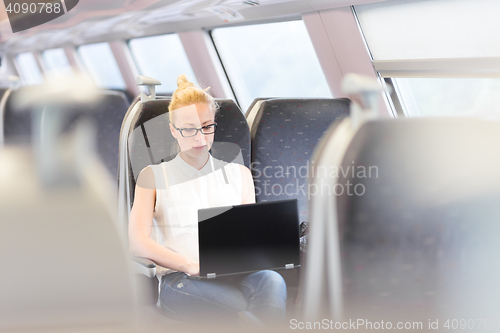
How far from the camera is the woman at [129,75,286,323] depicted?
92 cm

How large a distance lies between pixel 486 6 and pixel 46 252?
4.46ft

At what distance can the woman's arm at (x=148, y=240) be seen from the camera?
957 millimetres

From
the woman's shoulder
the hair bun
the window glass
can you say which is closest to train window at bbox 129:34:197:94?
the hair bun

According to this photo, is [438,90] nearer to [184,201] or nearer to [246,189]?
[246,189]

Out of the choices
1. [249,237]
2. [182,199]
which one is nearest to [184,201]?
[182,199]

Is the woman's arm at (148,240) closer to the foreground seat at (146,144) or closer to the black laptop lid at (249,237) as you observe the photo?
the foreground seat at (146,144)

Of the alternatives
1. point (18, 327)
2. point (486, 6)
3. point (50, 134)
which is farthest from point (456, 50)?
point (18, 327)

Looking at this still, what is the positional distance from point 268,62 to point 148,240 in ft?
6.81

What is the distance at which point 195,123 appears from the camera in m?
1.04

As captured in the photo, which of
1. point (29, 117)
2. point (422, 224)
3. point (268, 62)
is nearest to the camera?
point (422, 224)

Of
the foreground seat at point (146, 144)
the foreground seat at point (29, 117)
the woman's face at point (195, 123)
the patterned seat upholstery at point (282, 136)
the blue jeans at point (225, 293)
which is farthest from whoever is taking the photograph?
the patterned seat upholstery at point (282, 136)

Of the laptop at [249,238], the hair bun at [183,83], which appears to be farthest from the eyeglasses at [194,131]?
the laptop at [249,238]

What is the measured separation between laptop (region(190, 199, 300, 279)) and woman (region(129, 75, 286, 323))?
0.20 m

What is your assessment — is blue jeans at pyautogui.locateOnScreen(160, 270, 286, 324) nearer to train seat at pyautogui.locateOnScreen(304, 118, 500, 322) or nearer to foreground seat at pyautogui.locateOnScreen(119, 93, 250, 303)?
foreground seat at pyautogui.locateOnScreen(119, 93, 250, 303)
